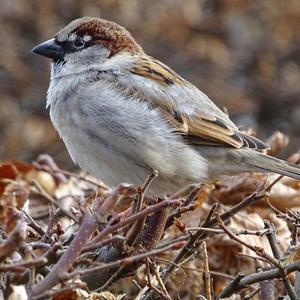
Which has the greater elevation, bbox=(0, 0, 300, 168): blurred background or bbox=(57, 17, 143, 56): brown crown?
bbox=(57, 17, 143, 56): brown crown

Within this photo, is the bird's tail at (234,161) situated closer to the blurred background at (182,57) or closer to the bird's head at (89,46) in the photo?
the bird's head at (89,46)

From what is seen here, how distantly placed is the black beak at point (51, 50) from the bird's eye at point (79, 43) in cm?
7

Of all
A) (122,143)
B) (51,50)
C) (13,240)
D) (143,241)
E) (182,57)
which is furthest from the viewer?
(182,57)

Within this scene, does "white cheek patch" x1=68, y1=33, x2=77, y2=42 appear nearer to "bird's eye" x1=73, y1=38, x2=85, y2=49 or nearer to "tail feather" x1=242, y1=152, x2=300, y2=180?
"bird's eye" x1=73, y1=38, x2=85, y2=49

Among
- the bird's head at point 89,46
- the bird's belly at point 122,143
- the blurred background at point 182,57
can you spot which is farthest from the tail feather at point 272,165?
the blurred background at point 182,57

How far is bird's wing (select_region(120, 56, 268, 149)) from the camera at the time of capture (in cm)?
352

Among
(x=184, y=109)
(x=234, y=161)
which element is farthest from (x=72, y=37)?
(x=234, y=161)

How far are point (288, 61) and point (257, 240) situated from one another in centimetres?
389

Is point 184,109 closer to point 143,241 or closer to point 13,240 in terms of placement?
point 143,241

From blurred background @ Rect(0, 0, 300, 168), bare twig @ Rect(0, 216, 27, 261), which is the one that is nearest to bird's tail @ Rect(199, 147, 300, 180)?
bare twig @ Rect(0, 216, 27, 261)

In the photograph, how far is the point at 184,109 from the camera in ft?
11.8

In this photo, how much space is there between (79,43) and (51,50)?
0.13 metres

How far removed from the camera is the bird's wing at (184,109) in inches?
138

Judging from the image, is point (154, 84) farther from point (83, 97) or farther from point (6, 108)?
point (6, 108)
